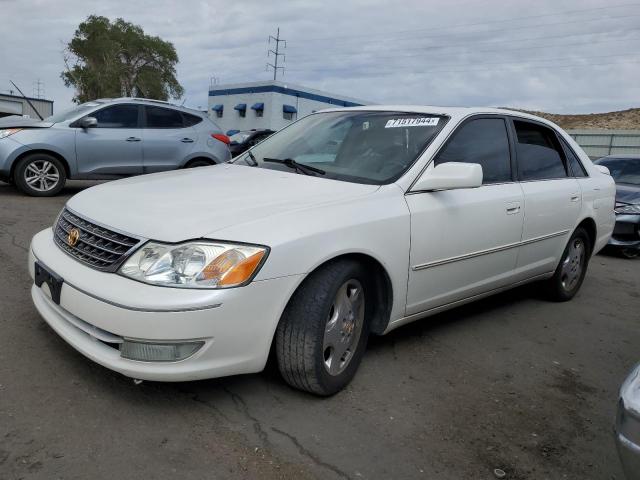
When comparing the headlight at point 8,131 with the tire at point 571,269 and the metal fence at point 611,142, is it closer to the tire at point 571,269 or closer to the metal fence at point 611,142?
the tire at point 571,269

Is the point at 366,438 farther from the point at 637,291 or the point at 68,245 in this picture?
the point at 637,291

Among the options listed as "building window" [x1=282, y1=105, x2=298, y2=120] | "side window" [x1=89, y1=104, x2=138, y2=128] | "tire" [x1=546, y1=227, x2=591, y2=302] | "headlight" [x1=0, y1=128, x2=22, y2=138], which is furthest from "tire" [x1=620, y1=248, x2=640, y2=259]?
"building window" [x1=282, y1=105, x2=298, y2=120]

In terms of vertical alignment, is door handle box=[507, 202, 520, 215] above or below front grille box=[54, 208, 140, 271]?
above

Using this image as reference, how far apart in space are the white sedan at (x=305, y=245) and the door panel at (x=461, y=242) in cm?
1

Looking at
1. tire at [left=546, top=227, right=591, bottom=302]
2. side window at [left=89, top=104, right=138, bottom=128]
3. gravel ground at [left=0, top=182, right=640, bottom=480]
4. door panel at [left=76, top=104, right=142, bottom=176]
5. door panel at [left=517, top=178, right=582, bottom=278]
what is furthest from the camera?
side window at [left=89, top=104, right=138, bottom=128]

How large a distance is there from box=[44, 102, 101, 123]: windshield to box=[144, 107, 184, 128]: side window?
78 cm

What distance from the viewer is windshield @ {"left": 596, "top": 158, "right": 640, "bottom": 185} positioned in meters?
8.66

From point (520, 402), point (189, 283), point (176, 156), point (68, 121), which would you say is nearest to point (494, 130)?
point (520, 402)

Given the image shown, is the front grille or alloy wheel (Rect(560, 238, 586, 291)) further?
alloy wheel (Rect(560, 238, 586, 291))

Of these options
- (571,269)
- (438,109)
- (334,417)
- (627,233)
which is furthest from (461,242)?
(627,233)

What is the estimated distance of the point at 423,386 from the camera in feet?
10.3

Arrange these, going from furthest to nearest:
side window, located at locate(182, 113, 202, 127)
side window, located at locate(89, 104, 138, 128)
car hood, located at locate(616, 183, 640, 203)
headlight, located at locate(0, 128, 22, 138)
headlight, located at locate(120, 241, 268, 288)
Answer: side window, located at locate(182, 113, 202, 127) < side window, located at locate(89, 104, 138, 128) < headlight, located at locate(0, 128, 22, 138) < car hood, located at locate(616, 183, 640, 203) < headlight, located at locate(120, 241, 268, 288)

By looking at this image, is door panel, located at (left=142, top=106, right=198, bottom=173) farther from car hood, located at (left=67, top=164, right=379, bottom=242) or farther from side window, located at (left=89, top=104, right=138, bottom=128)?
car hood, located at (left=67, top=164, right=379, bottom=242)

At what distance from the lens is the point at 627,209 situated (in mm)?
7734
